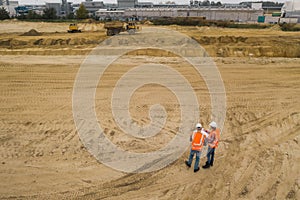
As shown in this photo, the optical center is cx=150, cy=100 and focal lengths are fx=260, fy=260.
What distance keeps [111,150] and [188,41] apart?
1667 cm

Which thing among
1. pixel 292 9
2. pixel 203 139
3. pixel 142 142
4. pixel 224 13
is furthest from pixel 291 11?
pixel 203 139

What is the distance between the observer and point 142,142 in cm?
769

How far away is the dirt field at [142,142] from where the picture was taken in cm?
585

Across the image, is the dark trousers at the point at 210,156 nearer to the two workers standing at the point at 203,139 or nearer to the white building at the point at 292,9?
the two workers standing at the point at 203,139

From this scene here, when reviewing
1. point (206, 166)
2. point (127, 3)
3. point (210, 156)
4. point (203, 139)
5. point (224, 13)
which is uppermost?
point (127, 3)

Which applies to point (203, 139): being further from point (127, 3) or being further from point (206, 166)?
point (127, 3)

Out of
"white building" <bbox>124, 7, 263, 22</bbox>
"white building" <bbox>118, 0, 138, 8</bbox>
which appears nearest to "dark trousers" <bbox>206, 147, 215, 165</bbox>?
"white building" <bbox>124, 7, 263, 22</bbox>

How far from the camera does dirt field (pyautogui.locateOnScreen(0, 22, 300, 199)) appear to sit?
5.85 meters

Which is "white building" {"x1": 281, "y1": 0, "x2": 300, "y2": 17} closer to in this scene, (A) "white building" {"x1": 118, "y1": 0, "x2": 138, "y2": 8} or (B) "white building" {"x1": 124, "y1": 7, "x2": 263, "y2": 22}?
(B) "white building" {"x1": 124, "y1": 7, "x2": 263, "y2": 22}

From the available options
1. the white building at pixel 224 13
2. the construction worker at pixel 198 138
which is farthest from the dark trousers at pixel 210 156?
the white building at pixel 224 13

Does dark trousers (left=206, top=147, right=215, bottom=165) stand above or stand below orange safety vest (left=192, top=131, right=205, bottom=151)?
below

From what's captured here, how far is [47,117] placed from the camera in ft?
29.6

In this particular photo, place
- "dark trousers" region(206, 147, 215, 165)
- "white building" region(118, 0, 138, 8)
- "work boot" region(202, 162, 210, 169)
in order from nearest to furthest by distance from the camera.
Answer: "dark trousers" region(206, 147, 215, 165), "work boot" region(202, 162, 210, 169), "white building" region(118, 0, 138, 8)

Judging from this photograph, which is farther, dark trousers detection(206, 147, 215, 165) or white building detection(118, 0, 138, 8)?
white building detection(118, 0, 138, 8)
